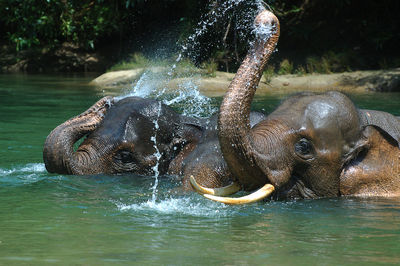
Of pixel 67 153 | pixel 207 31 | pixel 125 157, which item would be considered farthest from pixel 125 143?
pixel 207 31

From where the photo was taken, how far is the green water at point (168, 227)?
193 inches

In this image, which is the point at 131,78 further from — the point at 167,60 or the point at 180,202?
the point at 180,202

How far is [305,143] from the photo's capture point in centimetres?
620

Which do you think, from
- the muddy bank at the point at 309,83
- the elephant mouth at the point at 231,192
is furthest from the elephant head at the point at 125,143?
the muddy bank at the point at 309,83

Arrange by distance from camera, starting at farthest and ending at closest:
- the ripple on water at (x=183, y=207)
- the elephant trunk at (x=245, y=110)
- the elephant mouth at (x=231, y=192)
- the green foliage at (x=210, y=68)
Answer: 1. the green foliage at (x=210, y=68)
2. the ripple on water at (x=183, y=207)
3. the elephant mouth at (x=231, y=192)
4. the elephant trunk at (x=245, y=110)

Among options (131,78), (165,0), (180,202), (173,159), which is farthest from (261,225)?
(165,0)

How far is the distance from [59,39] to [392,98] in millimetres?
14408

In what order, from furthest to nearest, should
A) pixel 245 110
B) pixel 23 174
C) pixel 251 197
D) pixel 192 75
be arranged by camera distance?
1. pixel 192 75
2. pixel 23 174
3. pixel 251 197
4. pixel 245 110

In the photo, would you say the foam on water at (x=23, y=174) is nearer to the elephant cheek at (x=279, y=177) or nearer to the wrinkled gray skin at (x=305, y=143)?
the wrinkled gray skin at (x=305, y=143)

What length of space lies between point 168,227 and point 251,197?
2.27 ft

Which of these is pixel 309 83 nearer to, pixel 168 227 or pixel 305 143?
pixel 305 143

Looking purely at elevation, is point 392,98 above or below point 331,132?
below

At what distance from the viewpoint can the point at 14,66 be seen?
969 inches

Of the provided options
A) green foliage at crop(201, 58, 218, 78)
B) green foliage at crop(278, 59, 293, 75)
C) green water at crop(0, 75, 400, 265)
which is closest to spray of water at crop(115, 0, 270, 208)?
green foliage at crop(201, 58, 218, 78)
